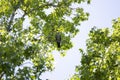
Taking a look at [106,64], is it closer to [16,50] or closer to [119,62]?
[119,62]

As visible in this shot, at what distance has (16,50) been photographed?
1717cm

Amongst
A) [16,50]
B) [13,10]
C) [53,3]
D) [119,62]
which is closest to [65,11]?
[53,3]

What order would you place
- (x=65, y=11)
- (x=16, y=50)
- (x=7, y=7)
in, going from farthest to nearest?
(x=65, y=11), (x=7, y=7), (x=16, y=50)

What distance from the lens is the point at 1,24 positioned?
22.6 meters

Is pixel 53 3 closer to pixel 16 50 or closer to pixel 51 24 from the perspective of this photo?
pixel 51 24

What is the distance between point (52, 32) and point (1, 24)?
3.67 meters

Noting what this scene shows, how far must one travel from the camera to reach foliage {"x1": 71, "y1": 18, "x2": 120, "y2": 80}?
24938 millimetres

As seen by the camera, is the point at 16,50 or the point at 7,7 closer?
the point at 16,50

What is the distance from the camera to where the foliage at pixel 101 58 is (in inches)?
982

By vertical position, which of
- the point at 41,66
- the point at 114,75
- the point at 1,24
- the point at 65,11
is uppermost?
the point at 65,11

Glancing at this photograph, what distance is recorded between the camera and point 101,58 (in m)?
26.0

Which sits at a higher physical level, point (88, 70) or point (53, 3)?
point (53, 3)

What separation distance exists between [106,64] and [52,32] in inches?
201

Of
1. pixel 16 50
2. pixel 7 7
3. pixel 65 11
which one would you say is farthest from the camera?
pixel 65 11
